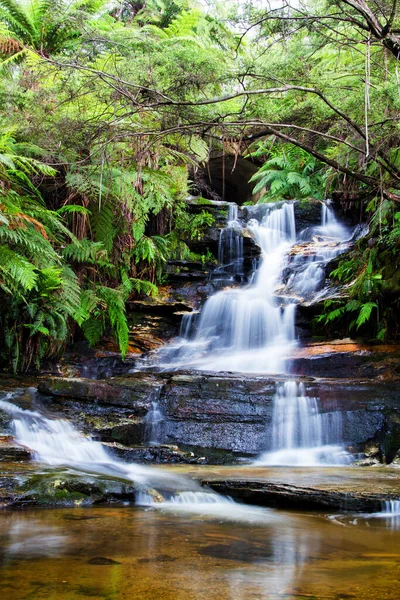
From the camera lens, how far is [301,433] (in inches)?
251

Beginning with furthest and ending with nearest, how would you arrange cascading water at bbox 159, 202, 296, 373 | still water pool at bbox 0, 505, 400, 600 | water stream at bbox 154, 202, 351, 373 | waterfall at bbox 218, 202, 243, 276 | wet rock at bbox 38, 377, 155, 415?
1. waterfall at bbox 218, 202, 243, 276
2. water stream at bbox 154, 202, 351, 373
3. cascading water at bbox 159, 202, 296, 373
4. wet rock at bbox 38, 377, 155, 415
5. still water pool at bbox 0, 505, 400, 600

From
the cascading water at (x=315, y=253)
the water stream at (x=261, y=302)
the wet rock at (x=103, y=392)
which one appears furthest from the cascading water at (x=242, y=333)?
the wet rock at (x=103, y=392)

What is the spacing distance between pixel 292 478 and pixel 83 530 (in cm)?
219

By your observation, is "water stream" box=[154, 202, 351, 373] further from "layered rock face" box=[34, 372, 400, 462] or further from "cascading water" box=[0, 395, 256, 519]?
"cascading water" box=[0, 395, 256, 519]

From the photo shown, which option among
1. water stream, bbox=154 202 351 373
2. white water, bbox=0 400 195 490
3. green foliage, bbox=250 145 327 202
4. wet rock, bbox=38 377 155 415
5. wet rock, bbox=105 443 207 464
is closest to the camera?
white water, bbox=0 400 195 490

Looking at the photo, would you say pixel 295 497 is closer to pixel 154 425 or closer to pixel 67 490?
pixel 67 490

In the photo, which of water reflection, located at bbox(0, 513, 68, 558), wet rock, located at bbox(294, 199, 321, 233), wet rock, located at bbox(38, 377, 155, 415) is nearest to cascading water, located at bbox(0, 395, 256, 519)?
wet rock, located at bbox(38, 377, 155, 415)

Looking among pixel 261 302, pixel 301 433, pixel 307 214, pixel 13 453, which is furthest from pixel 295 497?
pixel 307 214

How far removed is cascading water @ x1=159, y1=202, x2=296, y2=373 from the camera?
9000mm

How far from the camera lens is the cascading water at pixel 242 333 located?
9000 millimetres

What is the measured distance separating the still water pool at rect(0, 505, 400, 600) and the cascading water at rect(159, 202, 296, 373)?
504 centimetres

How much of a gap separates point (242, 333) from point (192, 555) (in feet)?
24.2

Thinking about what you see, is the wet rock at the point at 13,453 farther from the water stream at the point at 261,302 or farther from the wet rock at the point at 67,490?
the water stream at the point at 261,302

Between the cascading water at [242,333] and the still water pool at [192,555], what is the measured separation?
5036 mm
